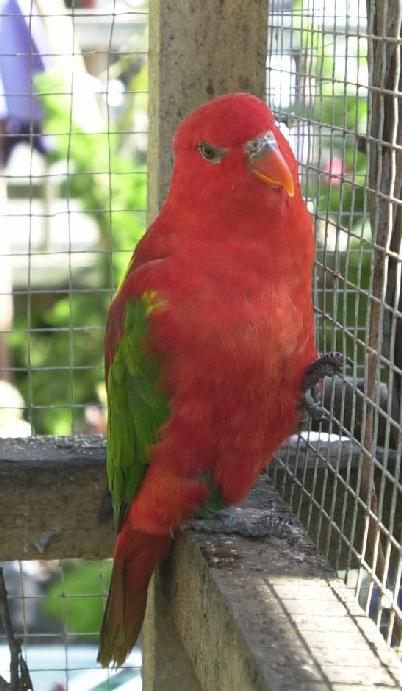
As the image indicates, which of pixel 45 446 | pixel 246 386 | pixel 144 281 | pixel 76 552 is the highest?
pixel 144 281

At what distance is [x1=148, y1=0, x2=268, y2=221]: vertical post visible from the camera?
5.74 feet

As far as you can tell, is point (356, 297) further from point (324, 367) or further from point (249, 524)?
point (249, 524)

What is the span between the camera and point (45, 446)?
1906 millimetres

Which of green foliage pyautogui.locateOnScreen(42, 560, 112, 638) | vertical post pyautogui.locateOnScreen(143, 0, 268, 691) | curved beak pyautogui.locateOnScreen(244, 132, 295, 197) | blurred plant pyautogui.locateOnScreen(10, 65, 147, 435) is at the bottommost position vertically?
green foliage pyautogui.locateOnScreen(42, 560, 112, 638)

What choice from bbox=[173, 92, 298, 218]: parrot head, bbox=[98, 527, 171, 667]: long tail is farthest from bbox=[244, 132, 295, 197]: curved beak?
bbox=[98, 527, 171, 667]: long tail

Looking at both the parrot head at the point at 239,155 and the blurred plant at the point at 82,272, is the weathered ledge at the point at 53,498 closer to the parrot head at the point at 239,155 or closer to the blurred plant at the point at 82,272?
the parrot head at the point at 239,155

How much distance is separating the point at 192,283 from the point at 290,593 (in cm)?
45

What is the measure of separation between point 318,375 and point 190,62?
0.59m

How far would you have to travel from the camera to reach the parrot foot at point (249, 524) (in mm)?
1544

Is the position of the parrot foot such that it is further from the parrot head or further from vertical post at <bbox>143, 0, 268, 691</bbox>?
the parrot head

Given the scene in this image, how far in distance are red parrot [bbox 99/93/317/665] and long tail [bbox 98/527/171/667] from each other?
0.21 ft

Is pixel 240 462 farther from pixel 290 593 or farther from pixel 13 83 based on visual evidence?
pixel 13 83

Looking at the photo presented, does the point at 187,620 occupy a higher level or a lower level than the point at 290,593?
lower

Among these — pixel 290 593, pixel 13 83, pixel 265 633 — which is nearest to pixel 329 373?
pixel 290 593
